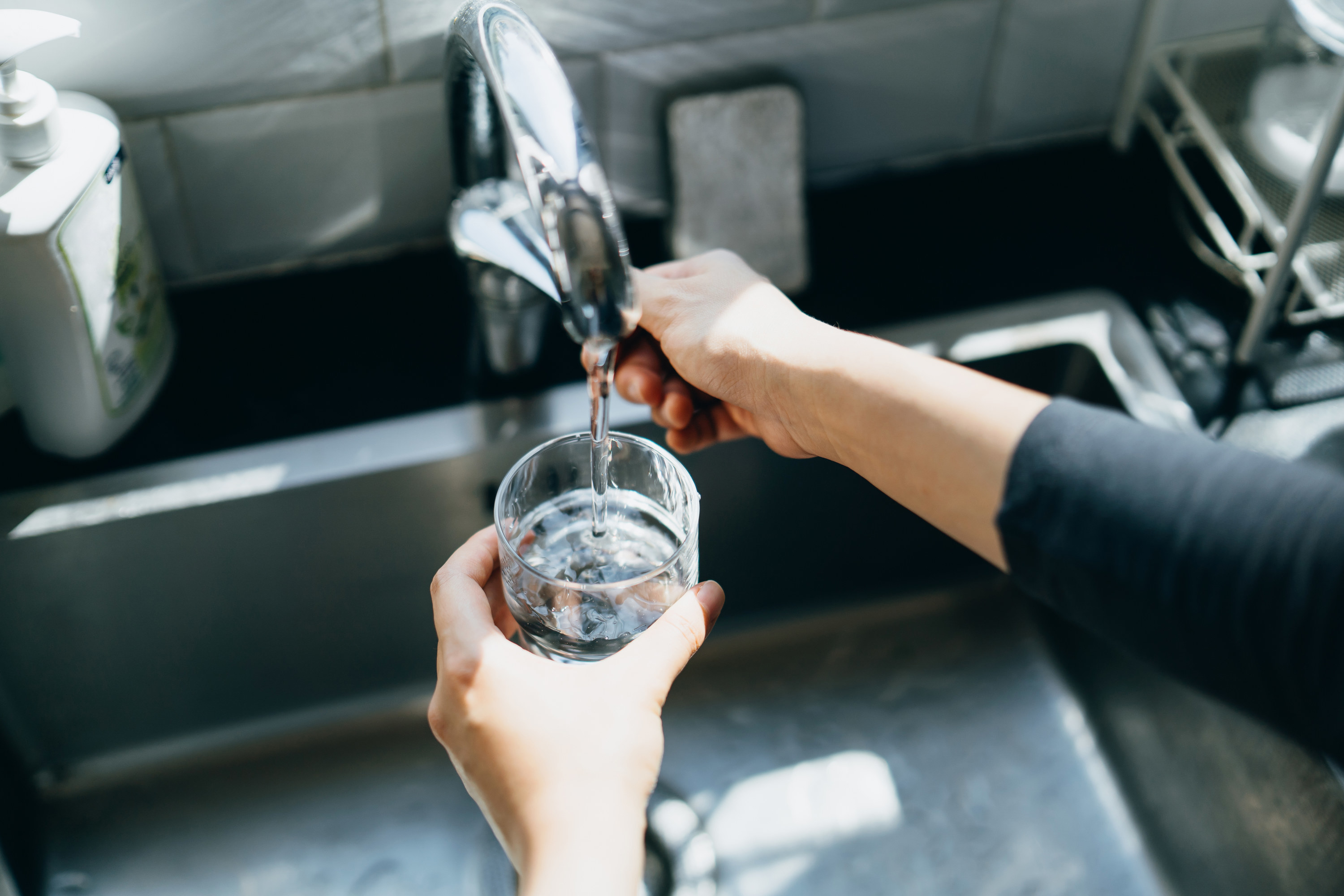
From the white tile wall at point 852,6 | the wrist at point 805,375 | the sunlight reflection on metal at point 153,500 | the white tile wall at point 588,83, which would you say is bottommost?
the sunlight reflection on metal at point 153,500

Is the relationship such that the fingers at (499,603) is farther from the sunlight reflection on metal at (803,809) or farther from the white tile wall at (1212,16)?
the white tile wall at (1212,16)

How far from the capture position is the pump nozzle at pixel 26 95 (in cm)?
58

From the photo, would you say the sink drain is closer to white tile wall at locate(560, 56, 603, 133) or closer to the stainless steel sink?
the stainless steel sink

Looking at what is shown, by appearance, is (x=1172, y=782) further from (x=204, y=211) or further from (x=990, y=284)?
(x=204, y=211)

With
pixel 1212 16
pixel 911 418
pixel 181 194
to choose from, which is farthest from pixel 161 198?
pixel 1212 16

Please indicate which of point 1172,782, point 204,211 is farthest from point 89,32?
point 1172,782

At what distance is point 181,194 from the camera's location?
787 mm

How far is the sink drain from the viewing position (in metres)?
0.74

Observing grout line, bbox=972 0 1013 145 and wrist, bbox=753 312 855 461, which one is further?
grout line, bbox=972 0 1013 145

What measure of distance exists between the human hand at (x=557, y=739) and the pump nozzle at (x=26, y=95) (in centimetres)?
35

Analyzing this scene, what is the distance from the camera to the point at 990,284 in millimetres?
873

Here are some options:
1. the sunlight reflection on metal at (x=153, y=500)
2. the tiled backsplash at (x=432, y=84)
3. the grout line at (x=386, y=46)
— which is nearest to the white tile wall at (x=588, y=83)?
the tiled backsplash at (x=432, y=84)

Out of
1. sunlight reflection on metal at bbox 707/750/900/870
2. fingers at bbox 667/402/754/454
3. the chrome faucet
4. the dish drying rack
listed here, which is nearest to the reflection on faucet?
the chrome faucet

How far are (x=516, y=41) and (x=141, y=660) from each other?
50 centimetres
